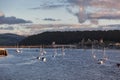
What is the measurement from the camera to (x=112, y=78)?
84812 mm

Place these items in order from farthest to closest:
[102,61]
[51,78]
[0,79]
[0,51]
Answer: [0,51], [102,61], [51,78], [0,79]

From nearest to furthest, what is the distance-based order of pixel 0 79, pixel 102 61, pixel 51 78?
pixel 0 79
pixel 51 78
pixel 102 61

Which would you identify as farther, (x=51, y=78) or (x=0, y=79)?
(x=51, y=78)

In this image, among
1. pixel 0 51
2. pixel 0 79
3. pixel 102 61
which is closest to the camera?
pixel 0 79

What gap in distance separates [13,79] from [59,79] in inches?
349

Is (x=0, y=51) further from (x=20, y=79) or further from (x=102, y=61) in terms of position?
(x=20, y=79)

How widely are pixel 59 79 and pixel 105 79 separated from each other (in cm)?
930

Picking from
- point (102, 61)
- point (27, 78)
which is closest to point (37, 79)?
point (27, 78)

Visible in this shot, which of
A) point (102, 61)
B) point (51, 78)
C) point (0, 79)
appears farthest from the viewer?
point (102, 61)

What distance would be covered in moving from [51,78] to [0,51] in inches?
4641

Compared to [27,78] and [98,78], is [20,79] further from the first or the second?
[98,78]

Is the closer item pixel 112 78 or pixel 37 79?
pixel 37 79

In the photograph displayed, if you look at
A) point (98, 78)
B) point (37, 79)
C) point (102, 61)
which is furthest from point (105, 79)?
point (102, 61)

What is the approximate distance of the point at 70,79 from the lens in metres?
81.0
